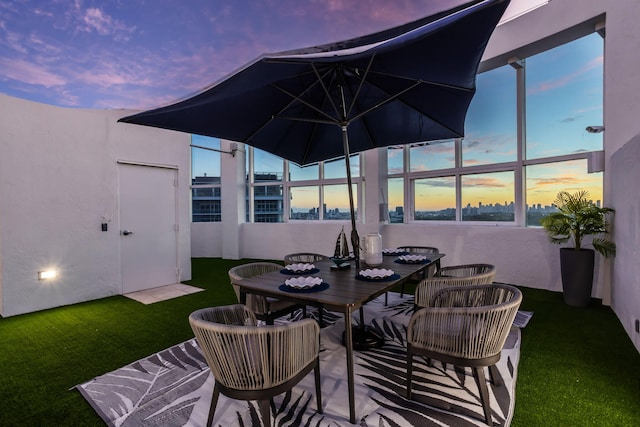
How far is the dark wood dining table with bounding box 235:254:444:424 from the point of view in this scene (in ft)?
5.70

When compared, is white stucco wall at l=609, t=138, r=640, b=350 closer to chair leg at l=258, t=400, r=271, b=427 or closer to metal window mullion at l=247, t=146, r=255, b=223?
chair leg at l=258, t=400, r=271, b=427

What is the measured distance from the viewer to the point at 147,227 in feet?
17.0

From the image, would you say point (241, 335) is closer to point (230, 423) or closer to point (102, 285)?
point (230, 423)

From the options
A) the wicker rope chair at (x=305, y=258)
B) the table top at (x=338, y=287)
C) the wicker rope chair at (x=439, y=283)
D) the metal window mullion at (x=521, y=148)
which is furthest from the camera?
the metal window mullion at (x=521, y=148)

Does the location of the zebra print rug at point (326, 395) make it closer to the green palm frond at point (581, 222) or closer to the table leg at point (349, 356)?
the table leg at point (349, 356)

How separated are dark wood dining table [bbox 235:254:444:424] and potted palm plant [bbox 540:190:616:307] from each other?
8.03 feet

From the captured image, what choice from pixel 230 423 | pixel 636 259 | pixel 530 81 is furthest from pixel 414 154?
pixel 230 423

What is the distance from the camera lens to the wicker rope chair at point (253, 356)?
1441 mm

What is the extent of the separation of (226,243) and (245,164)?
7.01ft

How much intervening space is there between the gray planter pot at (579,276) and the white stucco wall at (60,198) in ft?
20.2

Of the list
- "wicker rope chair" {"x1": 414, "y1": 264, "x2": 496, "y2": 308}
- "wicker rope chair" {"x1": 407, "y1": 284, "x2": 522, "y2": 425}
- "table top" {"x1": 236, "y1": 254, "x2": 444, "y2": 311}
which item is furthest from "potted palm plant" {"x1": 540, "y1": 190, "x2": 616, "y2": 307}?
"wicker rope chair" {"x1": 407, "y1": 284, "x2": 522, "y2": 425}

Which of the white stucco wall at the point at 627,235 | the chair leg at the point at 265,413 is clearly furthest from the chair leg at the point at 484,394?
the white stucco wall at the point at 627,235

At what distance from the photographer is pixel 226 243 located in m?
8.17

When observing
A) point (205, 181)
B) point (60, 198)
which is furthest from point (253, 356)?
point (205, 181)
